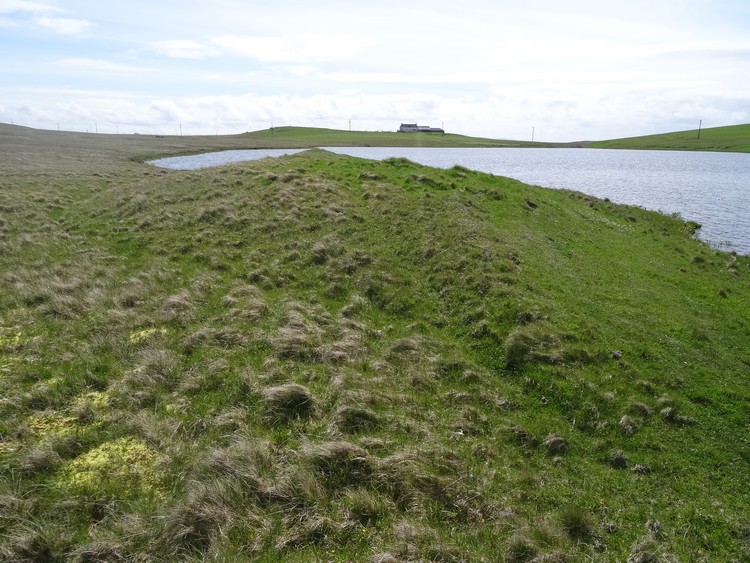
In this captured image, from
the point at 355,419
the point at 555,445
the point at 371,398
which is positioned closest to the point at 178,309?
the point at 371,398

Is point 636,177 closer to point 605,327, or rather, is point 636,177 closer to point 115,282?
point 605,327

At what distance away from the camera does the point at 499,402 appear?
448 inches

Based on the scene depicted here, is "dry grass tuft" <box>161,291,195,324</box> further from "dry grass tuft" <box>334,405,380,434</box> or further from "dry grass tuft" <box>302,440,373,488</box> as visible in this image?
"dry grass tuft" <box>302,440,373,488</box>

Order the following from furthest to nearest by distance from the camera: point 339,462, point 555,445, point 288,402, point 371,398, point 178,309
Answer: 1. point 178,309
2. point 371,398
3. point 288,402
4. point 555,445
5. point 339,462

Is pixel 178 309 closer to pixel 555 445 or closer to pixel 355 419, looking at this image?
pixel 355 419

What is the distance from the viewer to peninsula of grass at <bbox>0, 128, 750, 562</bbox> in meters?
7.31

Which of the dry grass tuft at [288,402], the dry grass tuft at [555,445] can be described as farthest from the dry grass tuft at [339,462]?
the dry grass tuft at [555,445]

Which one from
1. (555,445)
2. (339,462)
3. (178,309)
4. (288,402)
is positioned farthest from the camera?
(178,309)

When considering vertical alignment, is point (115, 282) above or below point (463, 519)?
above

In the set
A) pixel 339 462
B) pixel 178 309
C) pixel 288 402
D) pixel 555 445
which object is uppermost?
pixel 178 309

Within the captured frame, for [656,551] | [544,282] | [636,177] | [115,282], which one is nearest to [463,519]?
[656,551]

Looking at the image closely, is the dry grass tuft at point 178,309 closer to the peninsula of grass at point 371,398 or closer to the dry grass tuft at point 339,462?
the peninsula of grass at point 371,398

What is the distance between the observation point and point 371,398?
10.6 metres

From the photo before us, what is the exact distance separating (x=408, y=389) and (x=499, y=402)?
2312 millimetres
